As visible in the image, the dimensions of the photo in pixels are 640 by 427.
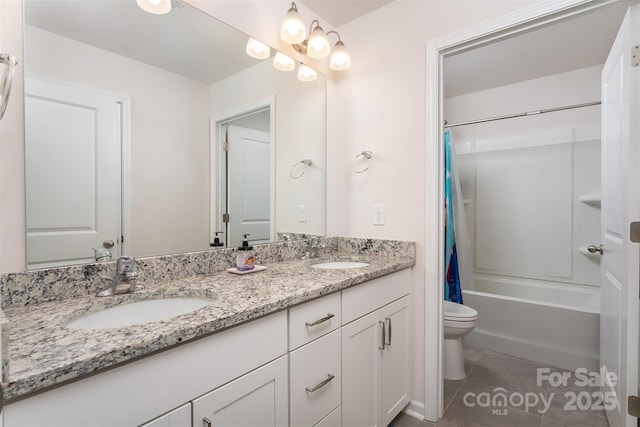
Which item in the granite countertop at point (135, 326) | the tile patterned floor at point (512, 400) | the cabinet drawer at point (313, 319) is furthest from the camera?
the tile patterned floor at point (512, 400)

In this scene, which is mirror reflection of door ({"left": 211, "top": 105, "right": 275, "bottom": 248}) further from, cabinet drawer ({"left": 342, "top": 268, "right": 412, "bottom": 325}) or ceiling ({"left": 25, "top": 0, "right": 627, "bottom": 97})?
cabinet drawer ({"left": 342, "top": 268, "right": 412, "bottom": 325})

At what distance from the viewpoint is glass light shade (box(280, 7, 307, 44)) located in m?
1.59

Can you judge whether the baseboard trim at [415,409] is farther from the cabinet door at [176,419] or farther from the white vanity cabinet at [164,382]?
the cabinet door at [176,419]

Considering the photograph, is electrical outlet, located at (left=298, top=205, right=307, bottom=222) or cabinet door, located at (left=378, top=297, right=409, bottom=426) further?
electrical outlet, located at (left=298, top=205, right=307, bottom=222)

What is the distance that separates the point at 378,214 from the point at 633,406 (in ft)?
4.58

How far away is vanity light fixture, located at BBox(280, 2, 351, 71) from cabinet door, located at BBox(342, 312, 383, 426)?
1.46 m

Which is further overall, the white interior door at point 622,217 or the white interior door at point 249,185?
the white interior door at point 249,185

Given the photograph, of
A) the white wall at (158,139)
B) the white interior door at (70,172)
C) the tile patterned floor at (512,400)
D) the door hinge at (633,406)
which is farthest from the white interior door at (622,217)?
the white interior door at (70,172)

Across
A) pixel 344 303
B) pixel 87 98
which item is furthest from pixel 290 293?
pixel 87 98

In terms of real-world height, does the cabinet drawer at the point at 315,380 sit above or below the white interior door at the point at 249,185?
below

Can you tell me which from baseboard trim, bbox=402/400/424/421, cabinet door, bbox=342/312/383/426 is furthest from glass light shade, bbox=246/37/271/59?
baseboard trim, bbox=402/400/424/421

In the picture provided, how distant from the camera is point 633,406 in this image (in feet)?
4.28

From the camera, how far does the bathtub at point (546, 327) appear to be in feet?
6.96

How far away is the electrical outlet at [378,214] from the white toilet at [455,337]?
805 millimetres
